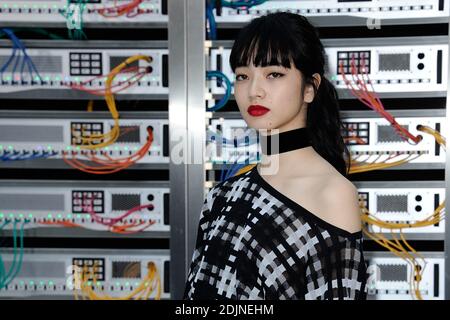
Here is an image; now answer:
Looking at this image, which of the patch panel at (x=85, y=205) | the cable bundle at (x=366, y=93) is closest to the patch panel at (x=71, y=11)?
the patch panel at (x=85, y=205)

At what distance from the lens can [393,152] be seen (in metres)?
1.73

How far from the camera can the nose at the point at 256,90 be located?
96 cm

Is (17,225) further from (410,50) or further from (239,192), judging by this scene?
(410,50)

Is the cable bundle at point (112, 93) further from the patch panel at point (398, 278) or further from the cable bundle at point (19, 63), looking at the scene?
the patch panel at point (398, 278)

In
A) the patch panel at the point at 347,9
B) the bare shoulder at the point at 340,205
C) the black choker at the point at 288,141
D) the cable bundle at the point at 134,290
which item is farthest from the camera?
the cable bundle at the point at 134,290

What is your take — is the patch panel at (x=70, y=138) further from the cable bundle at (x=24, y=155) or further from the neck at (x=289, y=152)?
the neck at (x=289, y=152)

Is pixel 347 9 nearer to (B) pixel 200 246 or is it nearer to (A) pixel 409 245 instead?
(A) pixel 409 245

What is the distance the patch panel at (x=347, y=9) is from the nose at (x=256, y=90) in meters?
0.84

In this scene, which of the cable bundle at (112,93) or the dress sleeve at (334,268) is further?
the cable bundle at (112,93)

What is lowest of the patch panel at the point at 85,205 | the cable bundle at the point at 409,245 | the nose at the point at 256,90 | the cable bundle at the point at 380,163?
the cable bundle at the point at 409,245

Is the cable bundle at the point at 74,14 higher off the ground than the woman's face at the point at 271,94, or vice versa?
the cable bundle at the point at 74,14

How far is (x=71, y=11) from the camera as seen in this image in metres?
1.77

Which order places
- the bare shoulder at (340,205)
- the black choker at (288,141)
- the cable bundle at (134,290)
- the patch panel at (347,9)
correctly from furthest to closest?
the cable bundle at (134,290), the patch panel at (347,9), the black choker at (288,141), the bare shoulder at (340,205)

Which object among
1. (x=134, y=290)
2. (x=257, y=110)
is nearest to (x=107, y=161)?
(x=134, y=290)
